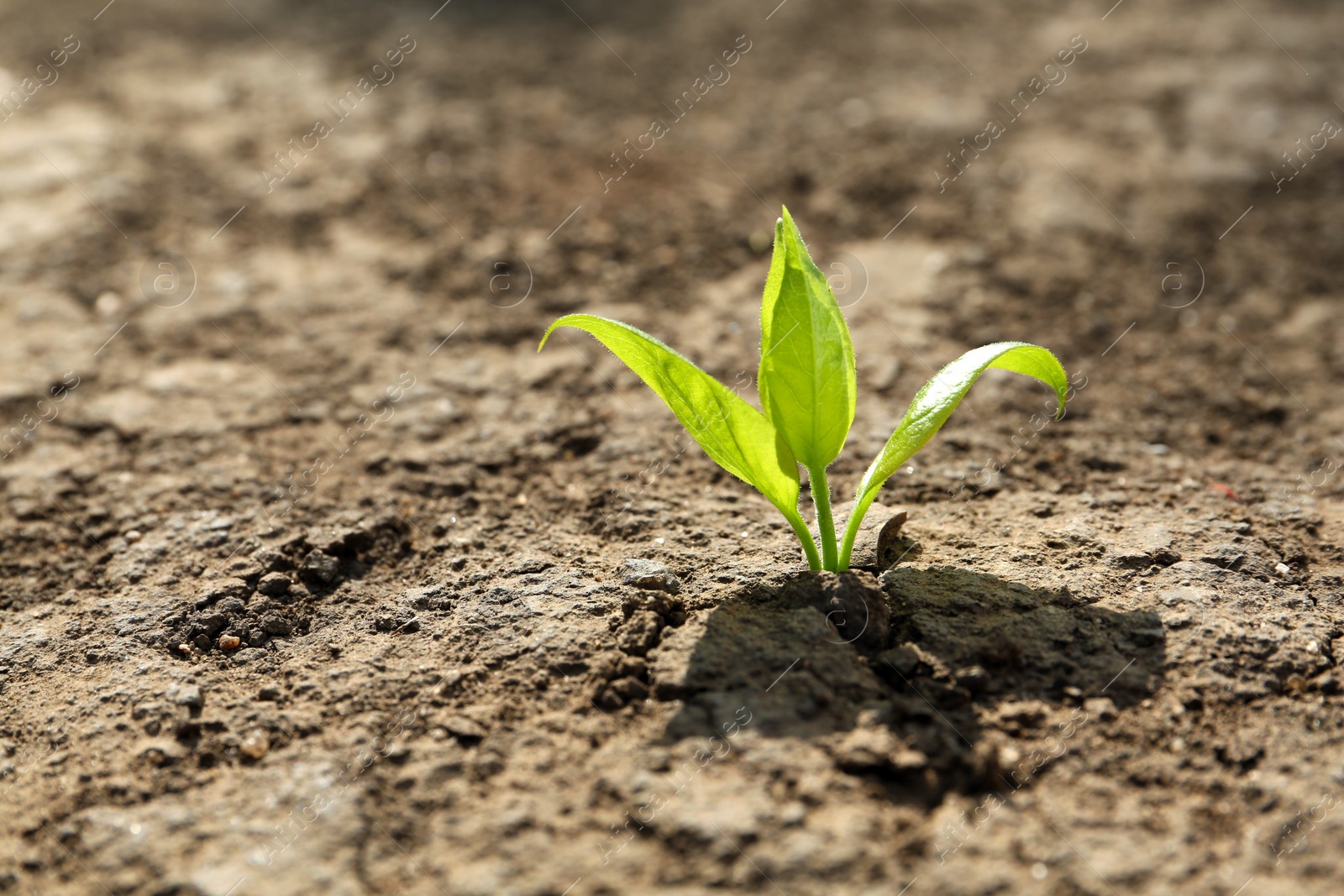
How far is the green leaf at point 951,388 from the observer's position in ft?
5.44

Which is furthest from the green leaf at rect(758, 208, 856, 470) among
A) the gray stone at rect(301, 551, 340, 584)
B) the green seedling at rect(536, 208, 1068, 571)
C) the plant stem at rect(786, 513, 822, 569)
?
the gray stone at rect(301, 551, 340, 584)

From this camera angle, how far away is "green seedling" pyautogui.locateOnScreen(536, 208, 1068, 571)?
5.44 ft

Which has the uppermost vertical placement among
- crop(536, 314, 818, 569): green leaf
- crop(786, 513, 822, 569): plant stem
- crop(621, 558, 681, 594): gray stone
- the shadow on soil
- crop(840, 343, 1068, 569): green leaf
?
crop(536, 314, 818, 569): green leaf

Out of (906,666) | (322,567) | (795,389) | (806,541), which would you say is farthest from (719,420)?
(322,567)

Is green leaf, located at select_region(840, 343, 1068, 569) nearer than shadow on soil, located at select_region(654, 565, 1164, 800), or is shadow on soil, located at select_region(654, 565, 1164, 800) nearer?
shadow on soil, located at select_region(654, 565, 1164, 800)

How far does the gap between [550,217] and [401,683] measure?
213 cm

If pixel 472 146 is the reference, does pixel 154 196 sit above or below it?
above

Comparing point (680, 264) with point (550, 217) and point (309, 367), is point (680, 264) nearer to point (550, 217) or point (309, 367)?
point (550, 217)

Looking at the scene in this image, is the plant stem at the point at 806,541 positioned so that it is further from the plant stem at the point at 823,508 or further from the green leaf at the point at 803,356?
the green leaf at the point at 803,356

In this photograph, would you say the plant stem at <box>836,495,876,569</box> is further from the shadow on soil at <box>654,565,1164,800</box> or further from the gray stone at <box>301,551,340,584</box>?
the gray stone at <box>301,551,340,584</box>

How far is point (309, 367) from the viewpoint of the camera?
281 centimetres

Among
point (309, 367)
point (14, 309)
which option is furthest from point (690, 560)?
point (14, 309)

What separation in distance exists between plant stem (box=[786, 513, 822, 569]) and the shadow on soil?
0.11ft

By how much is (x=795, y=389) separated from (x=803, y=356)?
0.06 m
